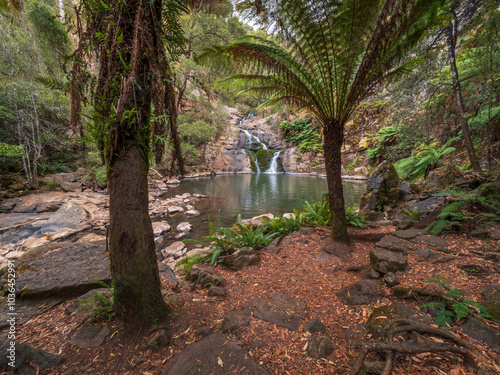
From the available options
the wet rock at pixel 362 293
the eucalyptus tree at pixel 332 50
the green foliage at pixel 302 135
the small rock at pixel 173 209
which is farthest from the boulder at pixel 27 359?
the green foliage at pixel 302 135

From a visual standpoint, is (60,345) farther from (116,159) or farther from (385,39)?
(385,39)

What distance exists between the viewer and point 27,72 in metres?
7.13

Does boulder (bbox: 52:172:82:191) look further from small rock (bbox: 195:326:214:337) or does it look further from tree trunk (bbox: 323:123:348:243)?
tree trunk (bbox: 323:123:348:243)

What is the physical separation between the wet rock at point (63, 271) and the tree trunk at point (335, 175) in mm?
3516

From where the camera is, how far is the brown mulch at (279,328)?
4.01ft

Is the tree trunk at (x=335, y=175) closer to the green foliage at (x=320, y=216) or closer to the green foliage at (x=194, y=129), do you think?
the green foliage at (x=320, y=216)

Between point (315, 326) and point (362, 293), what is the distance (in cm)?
69

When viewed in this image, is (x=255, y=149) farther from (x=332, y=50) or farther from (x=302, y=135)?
(x=332, y=50)

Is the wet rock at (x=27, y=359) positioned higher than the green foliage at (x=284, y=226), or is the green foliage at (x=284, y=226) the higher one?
the wet rock at (x=27, y=359)

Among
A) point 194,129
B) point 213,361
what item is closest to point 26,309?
point 213,361

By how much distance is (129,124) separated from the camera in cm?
140

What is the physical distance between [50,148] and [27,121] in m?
3.55

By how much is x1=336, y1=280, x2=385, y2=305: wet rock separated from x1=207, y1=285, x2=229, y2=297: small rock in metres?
1.31

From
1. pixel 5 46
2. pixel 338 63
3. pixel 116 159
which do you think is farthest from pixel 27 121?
pixel 338 63
